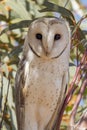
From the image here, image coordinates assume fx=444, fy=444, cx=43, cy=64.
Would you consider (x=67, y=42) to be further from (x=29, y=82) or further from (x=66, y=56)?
(x=29, y=82)

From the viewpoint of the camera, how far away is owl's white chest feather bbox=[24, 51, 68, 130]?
1688mm

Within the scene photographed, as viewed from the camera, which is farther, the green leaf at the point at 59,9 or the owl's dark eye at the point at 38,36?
the owl's dark eye at the point at 38,36

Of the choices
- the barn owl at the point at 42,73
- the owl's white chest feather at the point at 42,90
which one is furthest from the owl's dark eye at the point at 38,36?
the owl's white chest feather at the point at 42,90

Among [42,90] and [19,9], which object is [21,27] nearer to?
[19,9]

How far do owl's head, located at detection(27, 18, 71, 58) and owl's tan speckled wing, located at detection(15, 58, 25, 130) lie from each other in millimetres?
95

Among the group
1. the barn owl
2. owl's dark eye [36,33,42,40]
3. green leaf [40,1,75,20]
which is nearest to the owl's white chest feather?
the barn owl

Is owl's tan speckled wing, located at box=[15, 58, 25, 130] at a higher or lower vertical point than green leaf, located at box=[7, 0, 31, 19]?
lower

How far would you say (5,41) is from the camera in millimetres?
2029

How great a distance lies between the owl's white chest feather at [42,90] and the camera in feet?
5.54

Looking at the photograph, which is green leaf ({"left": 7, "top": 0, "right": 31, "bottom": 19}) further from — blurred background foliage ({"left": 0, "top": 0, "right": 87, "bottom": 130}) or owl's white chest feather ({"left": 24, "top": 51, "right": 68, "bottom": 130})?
owl's white chest feather ({"left": 24, "top": 51, "right": 68, "bottom": 130})

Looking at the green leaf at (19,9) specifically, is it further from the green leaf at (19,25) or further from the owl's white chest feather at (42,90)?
the owl's white chest feather at (42,90)

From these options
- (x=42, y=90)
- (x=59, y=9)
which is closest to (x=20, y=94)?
(x=42, y=90)

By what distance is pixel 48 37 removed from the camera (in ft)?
5.07

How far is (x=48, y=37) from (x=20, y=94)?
0.32 m
